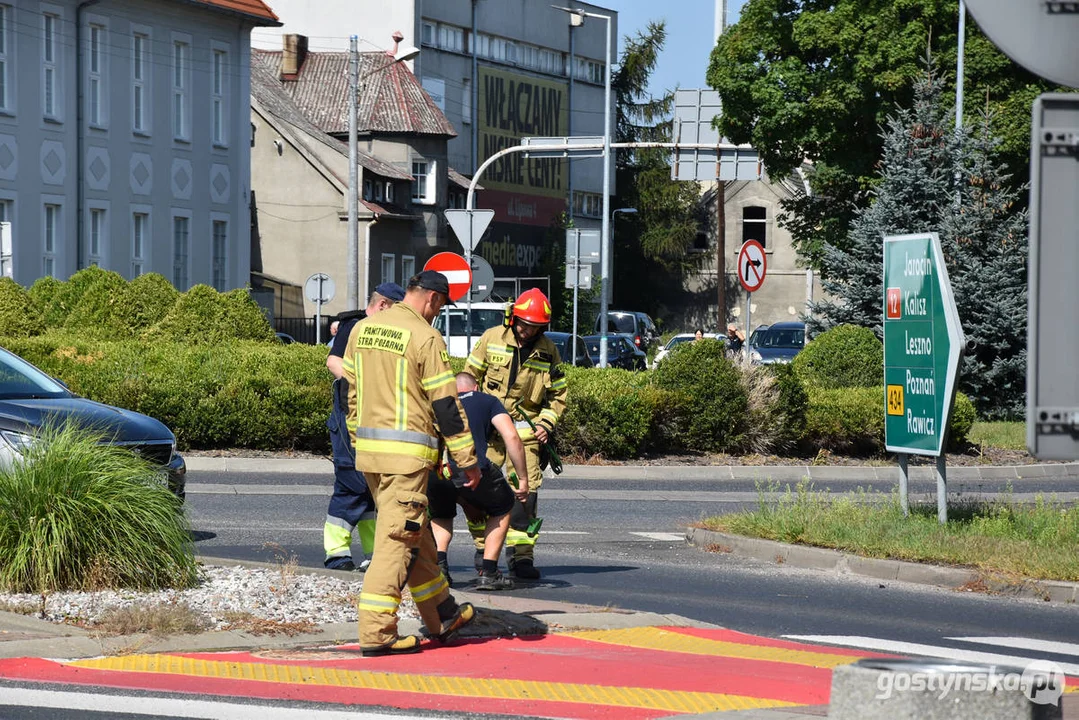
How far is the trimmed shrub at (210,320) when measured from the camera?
24078 millimetres

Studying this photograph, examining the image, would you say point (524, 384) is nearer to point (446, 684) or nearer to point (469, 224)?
point (446, 684)

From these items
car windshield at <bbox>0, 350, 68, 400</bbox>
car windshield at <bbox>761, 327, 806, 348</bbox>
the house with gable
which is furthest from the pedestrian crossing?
the house with gable

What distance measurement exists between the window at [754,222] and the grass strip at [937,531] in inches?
2626

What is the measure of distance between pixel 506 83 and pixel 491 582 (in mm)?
60710

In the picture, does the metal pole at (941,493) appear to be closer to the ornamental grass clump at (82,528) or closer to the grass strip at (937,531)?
the grass strip at (937,531)

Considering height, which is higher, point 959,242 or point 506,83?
point 506,83

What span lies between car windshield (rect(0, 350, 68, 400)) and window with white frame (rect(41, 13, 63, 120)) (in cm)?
2829

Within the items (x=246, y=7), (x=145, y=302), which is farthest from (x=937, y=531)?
(x=246, y=7)

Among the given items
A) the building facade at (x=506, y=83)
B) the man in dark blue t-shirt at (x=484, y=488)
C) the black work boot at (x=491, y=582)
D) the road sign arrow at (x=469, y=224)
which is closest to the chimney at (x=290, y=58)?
the building facade at (x=506, y=83)

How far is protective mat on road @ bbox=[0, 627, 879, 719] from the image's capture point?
6.61 metres

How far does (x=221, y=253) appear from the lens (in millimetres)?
46781

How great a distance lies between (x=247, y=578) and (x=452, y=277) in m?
12.7

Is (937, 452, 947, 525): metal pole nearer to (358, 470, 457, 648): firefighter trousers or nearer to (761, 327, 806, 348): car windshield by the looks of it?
(358, 470, 457, 648): firefighter trousers

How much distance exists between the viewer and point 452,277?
2169 centimetres
